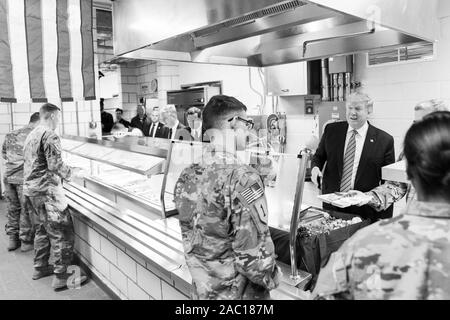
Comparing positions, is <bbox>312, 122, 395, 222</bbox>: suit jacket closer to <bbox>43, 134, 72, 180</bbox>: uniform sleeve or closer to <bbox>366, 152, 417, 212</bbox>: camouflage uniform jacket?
<bbox>366, 152, 417, 212</bbox>: camouflage uniform jacket

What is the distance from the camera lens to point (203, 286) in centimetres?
149

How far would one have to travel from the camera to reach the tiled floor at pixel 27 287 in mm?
3479

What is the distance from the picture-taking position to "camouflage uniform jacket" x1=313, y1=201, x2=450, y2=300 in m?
0.80

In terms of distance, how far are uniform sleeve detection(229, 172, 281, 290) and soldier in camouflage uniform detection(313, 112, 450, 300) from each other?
0.52 m

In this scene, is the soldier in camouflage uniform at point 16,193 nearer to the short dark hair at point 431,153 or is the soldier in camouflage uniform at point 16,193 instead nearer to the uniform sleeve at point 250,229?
the uniform sleeve at point 250,229

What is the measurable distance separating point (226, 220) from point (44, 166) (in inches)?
111

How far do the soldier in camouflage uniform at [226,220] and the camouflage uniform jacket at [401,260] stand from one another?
53cm

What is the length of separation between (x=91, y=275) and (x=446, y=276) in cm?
358

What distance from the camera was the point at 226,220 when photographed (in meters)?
1.43

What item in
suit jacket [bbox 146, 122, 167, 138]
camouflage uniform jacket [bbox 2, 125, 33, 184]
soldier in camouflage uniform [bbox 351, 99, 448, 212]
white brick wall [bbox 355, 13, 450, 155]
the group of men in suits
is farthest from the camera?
suit jacket [bbox 146, 122, 167, 138]

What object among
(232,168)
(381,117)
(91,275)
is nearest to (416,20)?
(232,168)

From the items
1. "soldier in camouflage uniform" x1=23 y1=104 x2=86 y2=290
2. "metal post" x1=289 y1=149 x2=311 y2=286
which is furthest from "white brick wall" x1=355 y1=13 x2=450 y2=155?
"soldier in camouflage uniform" x1=23 y1=104 x2=86 y2=290

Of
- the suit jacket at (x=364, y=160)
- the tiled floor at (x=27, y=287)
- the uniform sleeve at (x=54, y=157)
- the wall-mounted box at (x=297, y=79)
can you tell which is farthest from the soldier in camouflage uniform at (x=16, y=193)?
the suit jacket at (x=364, y=160)
